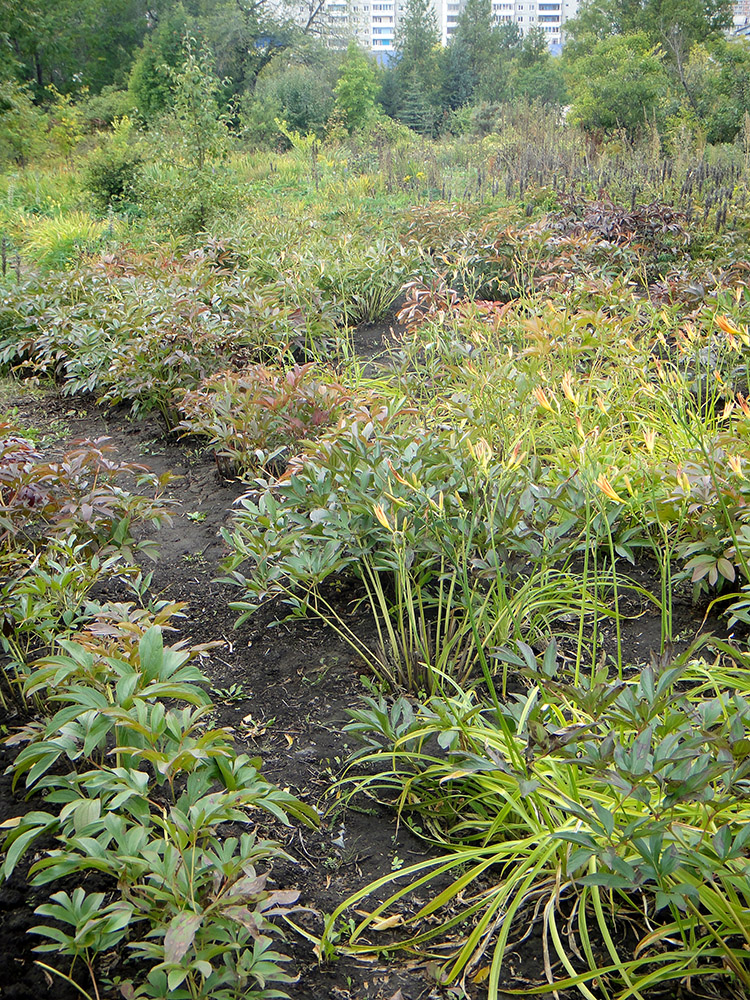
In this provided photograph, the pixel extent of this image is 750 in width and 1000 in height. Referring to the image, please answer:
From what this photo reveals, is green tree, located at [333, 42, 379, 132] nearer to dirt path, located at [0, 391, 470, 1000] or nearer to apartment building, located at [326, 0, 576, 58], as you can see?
apartment building, located at [326, 0, 576, 58]

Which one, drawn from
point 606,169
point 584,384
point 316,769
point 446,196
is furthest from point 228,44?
point 316,769

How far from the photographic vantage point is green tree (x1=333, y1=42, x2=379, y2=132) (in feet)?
75.6

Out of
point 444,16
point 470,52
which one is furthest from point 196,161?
point 444,16

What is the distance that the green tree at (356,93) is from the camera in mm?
23047

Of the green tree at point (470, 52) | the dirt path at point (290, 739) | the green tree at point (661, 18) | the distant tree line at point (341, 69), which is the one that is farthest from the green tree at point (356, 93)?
the dirt path at point (290, 739)

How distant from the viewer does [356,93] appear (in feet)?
80.4

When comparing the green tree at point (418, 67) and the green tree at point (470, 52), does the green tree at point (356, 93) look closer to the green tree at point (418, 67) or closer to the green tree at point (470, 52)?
the green tree at point (418, 67)

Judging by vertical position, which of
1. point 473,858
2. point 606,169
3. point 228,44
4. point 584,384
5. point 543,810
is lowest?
point 473,858

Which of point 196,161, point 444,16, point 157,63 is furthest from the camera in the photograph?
point 444,16

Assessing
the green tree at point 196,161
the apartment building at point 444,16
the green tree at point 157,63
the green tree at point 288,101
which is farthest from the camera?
the apartment building at point 444,16

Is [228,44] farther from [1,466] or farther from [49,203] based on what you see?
[1,466]

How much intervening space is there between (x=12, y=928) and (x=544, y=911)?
891mm

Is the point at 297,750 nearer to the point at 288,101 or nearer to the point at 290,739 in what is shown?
the point at 290,739

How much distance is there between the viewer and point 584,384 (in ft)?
10.2
